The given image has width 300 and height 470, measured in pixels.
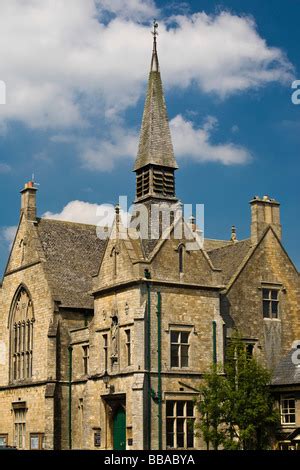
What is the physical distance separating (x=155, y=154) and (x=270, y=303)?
452 inches

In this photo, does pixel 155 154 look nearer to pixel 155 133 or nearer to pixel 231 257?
pixel 155 133

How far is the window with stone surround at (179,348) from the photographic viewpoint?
40188 millimetres

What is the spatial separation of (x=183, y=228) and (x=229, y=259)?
5.58m

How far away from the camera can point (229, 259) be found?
46094mm

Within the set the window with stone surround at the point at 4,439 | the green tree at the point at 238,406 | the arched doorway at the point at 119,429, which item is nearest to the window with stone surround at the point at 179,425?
the green tree at the point at 238,406

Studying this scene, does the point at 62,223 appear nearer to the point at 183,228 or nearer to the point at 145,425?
the point at 183,228

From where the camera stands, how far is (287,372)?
4138 centimetres

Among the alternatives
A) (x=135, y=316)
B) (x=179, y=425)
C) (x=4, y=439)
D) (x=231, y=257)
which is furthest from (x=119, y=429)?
(x=4, y=439)

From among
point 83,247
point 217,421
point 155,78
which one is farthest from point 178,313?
point 155,78

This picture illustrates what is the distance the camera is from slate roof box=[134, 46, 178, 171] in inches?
1941

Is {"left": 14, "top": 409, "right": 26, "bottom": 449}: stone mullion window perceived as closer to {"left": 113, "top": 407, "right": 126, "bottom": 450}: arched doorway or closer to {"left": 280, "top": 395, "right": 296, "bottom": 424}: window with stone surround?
{"left": 113, "top": 407, "right": 126, "bottom": 450}: arched doorway

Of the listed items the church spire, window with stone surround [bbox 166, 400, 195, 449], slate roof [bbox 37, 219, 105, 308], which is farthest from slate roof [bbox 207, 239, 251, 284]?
slate roof [bbox 37, 219, 105, 308]

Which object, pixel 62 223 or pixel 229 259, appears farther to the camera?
pixel 62 223
